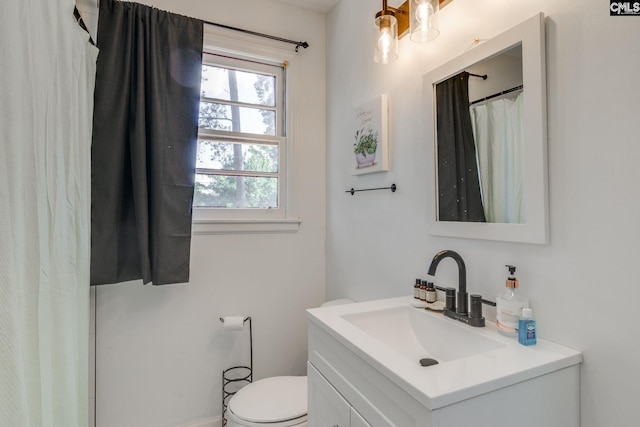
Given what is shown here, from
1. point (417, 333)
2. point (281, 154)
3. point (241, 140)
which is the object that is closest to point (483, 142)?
point (417, 333)

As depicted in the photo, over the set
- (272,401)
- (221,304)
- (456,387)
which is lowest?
(272,401)

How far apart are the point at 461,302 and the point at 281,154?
1424mm

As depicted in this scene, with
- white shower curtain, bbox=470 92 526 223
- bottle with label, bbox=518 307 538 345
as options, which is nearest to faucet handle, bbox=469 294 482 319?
bottle with label, bbox=518 307 538 345

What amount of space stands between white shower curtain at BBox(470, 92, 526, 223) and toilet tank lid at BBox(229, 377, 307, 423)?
3.75 ft

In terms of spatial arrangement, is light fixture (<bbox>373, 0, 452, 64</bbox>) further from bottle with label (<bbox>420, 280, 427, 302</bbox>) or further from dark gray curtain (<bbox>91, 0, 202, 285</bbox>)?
dark gray curtain (<bbox>91, 0, 202, 285</bbox>)

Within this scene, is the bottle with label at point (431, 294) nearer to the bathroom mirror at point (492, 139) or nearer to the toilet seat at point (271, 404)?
the bathroom mirror at point (492, 139)

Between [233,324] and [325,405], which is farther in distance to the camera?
[233,324]

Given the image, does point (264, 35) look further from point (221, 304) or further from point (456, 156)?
point (221, 304)

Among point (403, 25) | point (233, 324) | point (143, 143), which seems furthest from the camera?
point (233, 324)

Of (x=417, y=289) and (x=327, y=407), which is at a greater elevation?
(x=417, y=289)

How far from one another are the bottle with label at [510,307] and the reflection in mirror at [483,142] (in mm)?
186

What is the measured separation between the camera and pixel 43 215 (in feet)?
2.88

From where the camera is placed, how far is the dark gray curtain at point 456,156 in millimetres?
1109

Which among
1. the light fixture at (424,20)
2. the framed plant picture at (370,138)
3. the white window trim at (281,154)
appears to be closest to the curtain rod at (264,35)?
the white window trim at (281,154)
